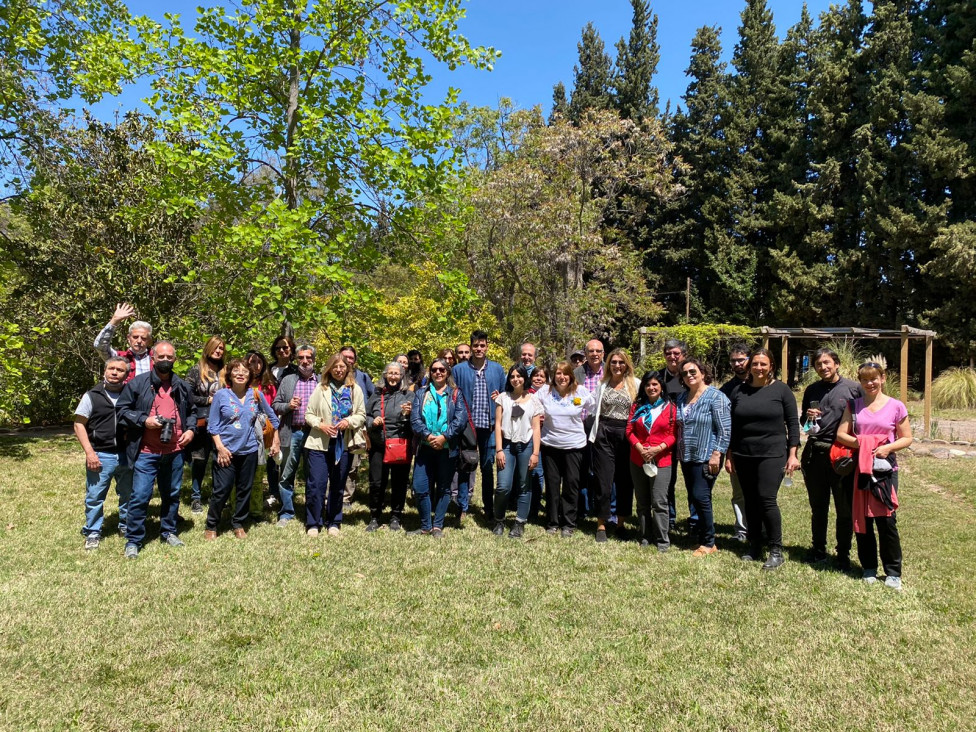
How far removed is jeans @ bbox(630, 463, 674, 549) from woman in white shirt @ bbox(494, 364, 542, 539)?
1005mm

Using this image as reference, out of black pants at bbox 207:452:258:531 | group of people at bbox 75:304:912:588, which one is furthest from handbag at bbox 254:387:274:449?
black pants at bbox 207:452:258:531

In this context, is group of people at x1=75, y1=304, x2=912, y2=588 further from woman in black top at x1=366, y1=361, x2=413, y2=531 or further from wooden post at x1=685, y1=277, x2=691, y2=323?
wooden post at x1=685, y1=277, x2=691, y2=323

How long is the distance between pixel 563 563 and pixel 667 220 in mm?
28618

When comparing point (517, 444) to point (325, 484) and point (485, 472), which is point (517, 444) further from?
point (325, 484)

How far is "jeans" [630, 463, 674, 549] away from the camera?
5.54 metres

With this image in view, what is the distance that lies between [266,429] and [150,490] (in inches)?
50.9

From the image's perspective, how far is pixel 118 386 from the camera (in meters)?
5.40

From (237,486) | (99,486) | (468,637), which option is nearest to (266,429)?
(237,486)

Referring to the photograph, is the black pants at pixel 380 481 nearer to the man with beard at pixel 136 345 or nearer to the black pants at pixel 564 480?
the black pants at pixel 564 480

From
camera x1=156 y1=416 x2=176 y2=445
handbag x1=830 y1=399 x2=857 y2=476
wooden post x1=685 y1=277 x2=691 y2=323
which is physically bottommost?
handbag x1=830 y1=399 x2=857 y2=476

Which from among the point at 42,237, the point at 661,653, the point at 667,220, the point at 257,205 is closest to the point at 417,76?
the point at 257,205

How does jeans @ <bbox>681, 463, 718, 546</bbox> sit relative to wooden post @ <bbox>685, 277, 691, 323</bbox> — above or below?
below

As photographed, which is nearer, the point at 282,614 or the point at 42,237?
the point at 282,614

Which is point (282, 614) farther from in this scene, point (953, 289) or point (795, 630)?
point (953, 289)
